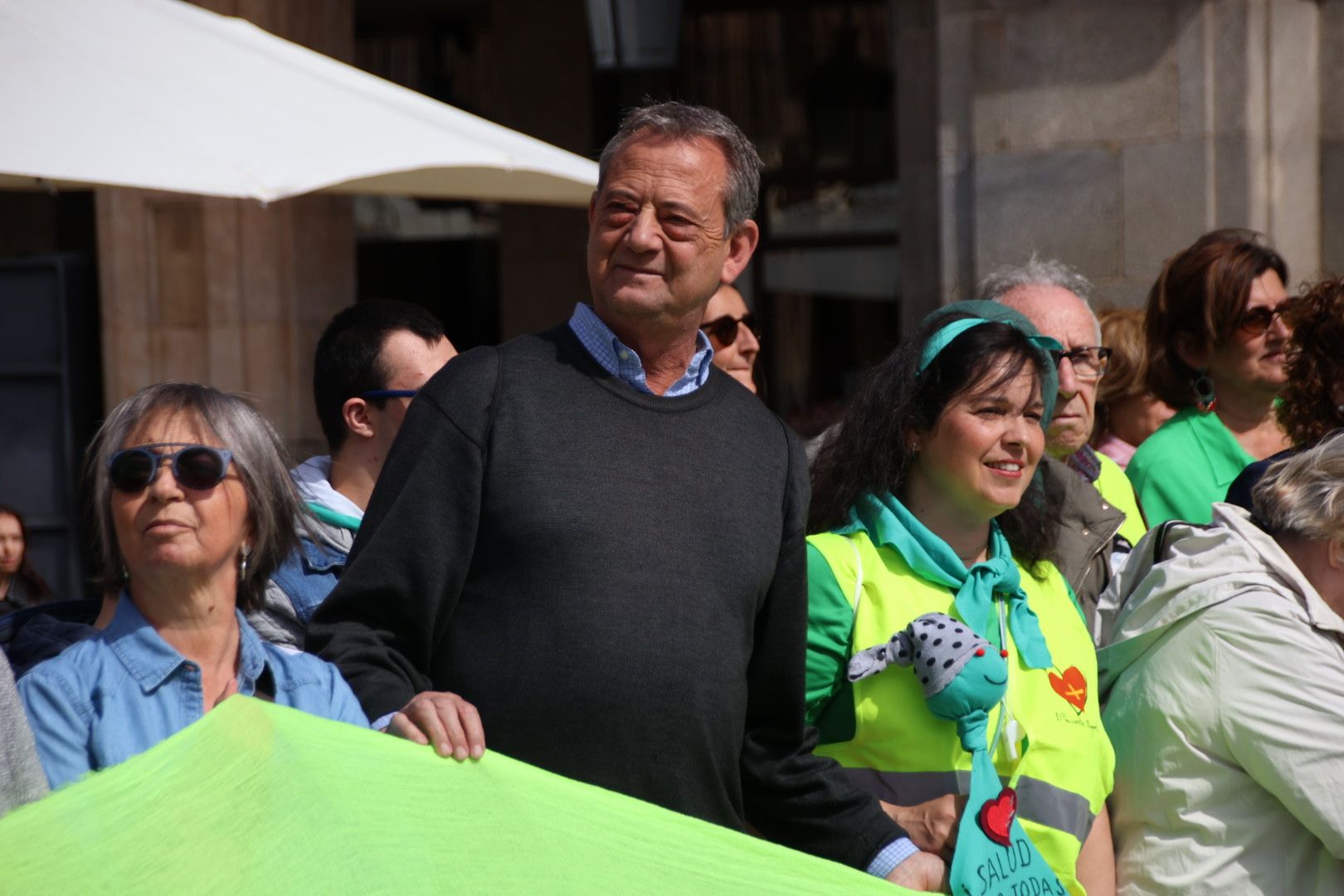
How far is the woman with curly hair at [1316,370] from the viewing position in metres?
4.03

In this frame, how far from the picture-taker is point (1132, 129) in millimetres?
6543

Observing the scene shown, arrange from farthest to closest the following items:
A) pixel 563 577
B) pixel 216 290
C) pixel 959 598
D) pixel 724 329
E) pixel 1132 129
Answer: pixel 216 290 < pixel 1132 129 < pixel 724 329 < pixel 959 598 < pixel 563 577

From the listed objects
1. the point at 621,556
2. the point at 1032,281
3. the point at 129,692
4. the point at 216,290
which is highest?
the point at 216,290

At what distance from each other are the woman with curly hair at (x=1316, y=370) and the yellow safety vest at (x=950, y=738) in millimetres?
1105

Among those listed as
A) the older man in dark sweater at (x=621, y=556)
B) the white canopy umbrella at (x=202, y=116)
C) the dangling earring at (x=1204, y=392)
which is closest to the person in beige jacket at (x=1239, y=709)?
the older man in dark sweater at (x=621, y=556)

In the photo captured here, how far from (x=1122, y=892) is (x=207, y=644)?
190cm

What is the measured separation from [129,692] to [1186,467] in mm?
3182

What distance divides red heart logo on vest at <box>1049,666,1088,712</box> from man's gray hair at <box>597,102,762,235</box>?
115cm

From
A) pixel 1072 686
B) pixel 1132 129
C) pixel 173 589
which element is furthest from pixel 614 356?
pixel 1132 129

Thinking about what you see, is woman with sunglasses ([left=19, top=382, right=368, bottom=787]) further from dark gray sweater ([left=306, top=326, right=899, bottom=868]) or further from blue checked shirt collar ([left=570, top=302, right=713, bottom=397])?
blue checked shirt collar ([left=570, top=302, right=713, bottom=397])

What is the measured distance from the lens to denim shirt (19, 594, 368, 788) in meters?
2.49

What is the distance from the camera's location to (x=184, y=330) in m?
7.61

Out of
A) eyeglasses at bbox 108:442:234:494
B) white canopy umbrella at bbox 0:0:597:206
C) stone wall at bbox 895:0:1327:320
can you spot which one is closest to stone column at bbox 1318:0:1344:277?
stone wall at bbox 895:0:1327:320

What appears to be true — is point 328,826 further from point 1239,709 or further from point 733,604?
point 1239,709
